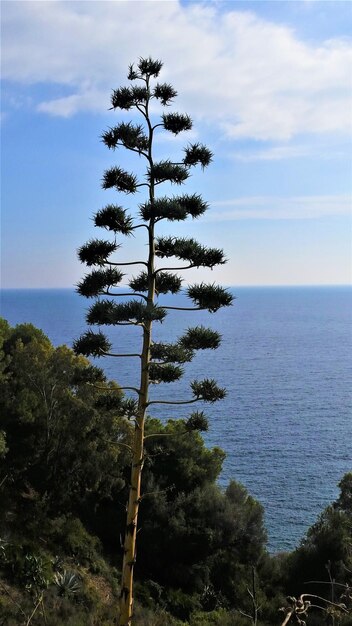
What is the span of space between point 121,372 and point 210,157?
56756mm

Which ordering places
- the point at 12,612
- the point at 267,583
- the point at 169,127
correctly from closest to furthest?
the point at 169,127
the point at 12,612
the point at 267,583

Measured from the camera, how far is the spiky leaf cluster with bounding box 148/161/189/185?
884 centimetres

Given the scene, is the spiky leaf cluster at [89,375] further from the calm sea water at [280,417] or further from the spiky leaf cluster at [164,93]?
the calm sea water at [280,417]

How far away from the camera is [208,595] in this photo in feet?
75.8

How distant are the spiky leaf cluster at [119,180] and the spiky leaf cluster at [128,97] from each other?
1.12 m

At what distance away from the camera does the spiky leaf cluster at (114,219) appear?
8539 millimetres

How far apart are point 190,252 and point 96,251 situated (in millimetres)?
1561

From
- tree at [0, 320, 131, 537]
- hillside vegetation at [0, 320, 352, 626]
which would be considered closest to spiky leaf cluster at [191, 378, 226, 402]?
hillside vegetation at [0, 320, 352, 626]

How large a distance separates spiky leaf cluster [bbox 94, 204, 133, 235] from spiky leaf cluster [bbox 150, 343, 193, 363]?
80.0 inches

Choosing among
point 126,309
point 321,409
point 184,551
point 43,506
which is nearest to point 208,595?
point 184,551

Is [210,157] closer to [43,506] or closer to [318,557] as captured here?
[43,506]

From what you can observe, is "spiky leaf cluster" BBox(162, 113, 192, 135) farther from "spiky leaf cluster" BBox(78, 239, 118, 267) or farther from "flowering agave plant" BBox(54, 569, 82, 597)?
"flowering agave plant" BBox(54, 569, 82, 597)

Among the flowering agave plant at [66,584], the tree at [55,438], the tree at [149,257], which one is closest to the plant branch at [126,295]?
the tree at [149,257]

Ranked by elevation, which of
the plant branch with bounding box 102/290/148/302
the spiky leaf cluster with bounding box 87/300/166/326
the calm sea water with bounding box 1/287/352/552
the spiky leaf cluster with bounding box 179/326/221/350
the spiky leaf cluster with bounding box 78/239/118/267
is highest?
the spiky leaf cluster with bounding box 78/239/118/267
